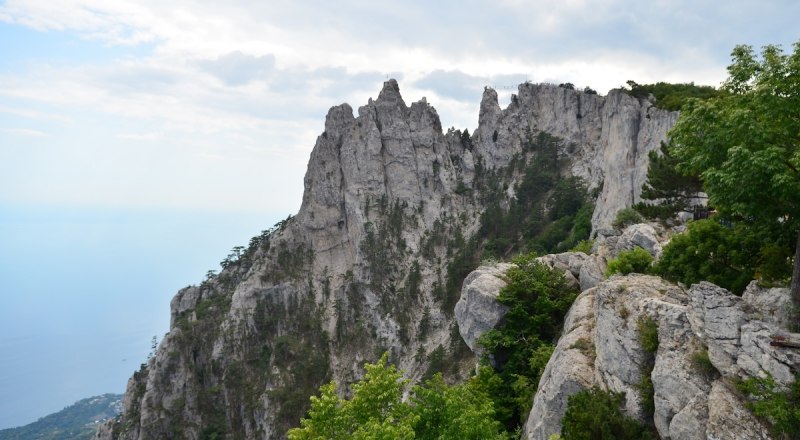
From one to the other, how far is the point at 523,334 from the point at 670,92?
32.9 metres

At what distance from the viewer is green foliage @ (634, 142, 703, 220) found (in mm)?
24422

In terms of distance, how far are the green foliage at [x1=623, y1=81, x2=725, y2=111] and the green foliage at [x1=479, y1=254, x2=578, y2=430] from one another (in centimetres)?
2035

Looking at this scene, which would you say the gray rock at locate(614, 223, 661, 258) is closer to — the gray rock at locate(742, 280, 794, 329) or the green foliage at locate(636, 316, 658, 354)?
the green foliage at locate(636, 316, 658, 354)

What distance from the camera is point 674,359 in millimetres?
12141

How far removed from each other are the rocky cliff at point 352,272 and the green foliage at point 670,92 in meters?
8.27

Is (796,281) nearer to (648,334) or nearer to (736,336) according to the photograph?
(736,336)

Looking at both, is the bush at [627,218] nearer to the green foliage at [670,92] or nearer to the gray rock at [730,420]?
the green foliage at [670,92]

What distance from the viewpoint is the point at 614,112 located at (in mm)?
54875

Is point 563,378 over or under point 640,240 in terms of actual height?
under

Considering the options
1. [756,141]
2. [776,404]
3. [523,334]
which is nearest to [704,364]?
[776,404]

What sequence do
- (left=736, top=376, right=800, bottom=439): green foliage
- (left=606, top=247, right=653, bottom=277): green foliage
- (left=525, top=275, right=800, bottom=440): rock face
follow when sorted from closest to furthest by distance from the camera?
(left=736, top=376, right=800, bottom=439): green foliage < (left=525, top=275, right=800, bottom=440): rock face < (left=606, top=247, right=653, bottom=277): green foliage

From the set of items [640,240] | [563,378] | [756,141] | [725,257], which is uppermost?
[756,141]

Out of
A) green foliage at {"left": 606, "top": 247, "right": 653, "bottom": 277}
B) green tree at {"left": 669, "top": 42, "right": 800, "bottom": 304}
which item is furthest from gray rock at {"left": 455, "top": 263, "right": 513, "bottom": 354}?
green tree at {"left": 669, "top": 42, "right": 800, "bottom": 304}

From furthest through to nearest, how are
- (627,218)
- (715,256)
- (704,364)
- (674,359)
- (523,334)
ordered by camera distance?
1. (627,218)
2. (523,334)
3. (715,256)
4. (674,359)
5. (704,364)
